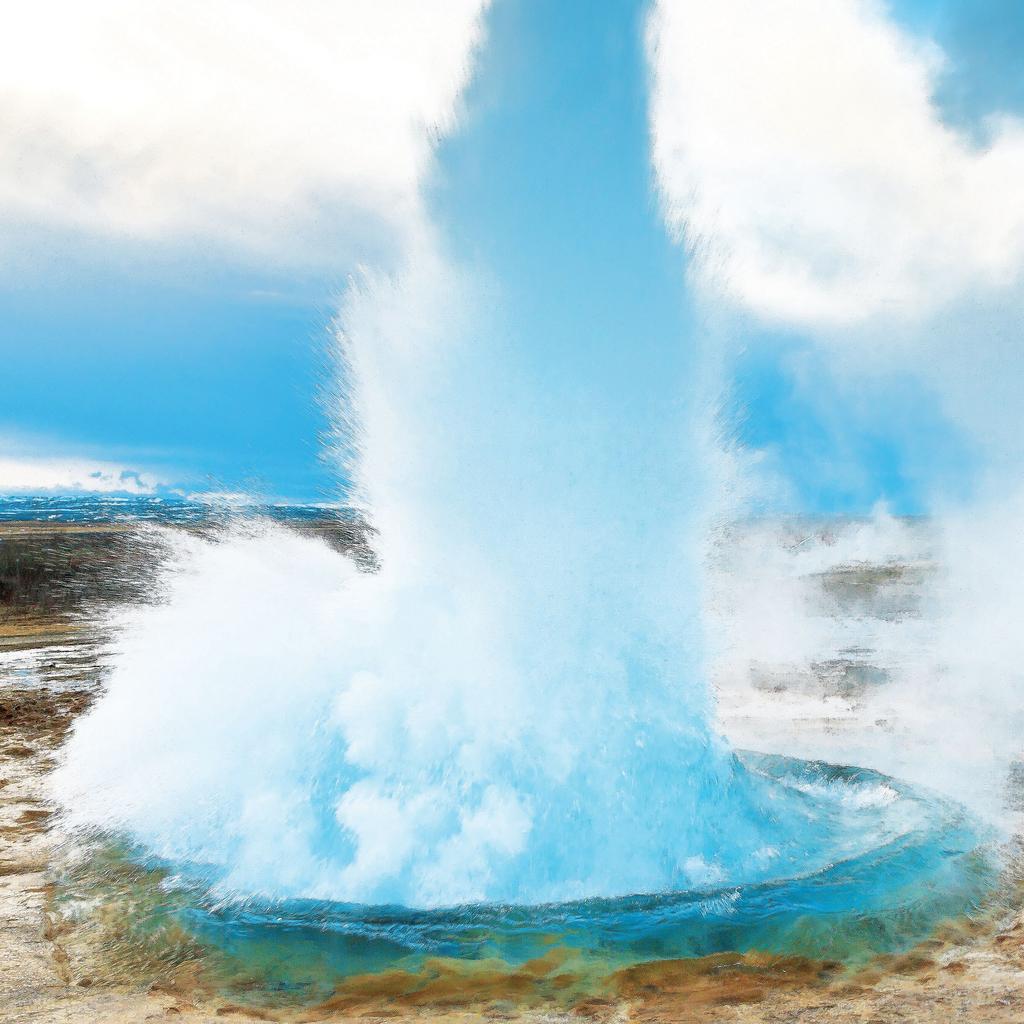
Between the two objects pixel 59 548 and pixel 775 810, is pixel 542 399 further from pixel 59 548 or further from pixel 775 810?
pixel 59 548

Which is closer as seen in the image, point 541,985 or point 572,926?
point 541,985

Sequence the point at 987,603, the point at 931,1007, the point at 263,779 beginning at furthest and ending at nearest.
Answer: the point at 987,603, the point at 263,779, the point at 931,1007

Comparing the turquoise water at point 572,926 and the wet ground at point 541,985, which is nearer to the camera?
the wet ground at point 541,985

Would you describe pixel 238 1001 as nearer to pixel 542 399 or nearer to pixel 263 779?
pixel 263 779

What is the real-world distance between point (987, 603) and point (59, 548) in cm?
4288

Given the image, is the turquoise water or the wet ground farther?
the turquoise water

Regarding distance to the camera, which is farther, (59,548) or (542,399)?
(59,548)

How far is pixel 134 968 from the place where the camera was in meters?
6.04

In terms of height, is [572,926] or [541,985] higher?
[572,926]

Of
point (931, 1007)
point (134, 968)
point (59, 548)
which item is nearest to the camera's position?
point (931, 1007)

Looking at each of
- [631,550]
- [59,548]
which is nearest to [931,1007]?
[631,550]

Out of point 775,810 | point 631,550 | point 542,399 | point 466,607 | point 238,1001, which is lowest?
point 238,1001

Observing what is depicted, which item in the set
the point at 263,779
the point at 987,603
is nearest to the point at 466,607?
the point at 263,779

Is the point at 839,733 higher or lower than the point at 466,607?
lower
